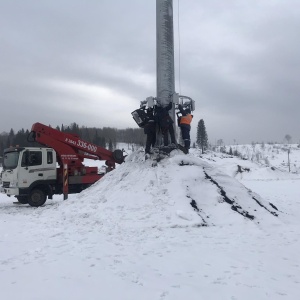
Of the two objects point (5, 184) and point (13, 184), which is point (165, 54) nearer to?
point (13, 184)

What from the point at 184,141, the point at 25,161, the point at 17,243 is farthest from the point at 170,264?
the point at 25,161

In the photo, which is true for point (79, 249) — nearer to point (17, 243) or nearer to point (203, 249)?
point (17, 243)

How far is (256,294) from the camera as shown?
14.5ft

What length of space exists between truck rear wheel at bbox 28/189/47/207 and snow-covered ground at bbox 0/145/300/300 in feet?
13.4

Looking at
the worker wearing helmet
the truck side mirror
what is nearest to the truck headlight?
the truck side mirror

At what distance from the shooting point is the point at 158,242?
6.86m

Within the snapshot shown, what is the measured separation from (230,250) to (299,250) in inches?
50.5

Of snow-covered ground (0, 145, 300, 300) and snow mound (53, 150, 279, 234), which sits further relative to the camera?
snow mound (53, 150, 279, 234)

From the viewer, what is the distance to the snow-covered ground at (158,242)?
4.62m

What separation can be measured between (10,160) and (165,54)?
7883mm

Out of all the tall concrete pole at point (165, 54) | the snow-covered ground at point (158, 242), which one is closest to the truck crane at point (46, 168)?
the snow-covered ground at point (158, 242)

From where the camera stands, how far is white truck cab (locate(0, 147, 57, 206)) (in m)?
14.8

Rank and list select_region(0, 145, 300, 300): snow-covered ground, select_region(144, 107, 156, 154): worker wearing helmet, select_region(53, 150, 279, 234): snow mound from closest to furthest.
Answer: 1. select_region(0, 145, 300, 300): snow-covered ground
2. select_region(53, 150, 279, 234): snow mound
3. select_region(144, 107, 156, 154): worker wearing helmet

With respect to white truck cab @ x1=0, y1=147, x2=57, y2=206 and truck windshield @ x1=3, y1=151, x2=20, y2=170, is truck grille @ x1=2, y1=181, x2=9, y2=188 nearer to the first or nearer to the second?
white truck cab @ x1=0, y1=147, x2=57, y2=206
